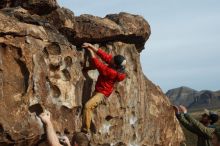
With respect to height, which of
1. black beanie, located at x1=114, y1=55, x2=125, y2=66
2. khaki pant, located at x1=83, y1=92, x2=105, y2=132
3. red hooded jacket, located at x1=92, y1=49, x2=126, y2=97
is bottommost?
khaki pant, located at x1=83, y1=92, x2=105, y2=132

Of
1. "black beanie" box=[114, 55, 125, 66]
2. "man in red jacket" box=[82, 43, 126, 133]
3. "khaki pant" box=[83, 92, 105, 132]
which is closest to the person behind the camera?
"black beanie" box=[114, 55, 125, 66]

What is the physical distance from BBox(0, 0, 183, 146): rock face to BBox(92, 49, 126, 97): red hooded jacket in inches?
36.6

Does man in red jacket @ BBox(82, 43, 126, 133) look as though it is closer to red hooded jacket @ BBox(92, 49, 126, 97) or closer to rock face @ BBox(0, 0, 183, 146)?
red hooded jacket @ BBox(92, 49, 126, 97)

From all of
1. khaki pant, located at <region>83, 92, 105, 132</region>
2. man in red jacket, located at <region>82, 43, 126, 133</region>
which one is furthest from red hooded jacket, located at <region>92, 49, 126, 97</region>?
khaki pant, located at <region>83, 92, 105, 132</region>

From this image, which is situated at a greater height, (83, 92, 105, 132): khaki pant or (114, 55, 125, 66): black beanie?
(114, 55, 125, 66): black beanie

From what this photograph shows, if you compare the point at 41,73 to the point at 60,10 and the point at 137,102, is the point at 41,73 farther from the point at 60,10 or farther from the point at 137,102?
the point at 137,102

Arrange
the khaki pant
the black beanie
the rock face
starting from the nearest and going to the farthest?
the rock face
the black beanie
the khaki pant

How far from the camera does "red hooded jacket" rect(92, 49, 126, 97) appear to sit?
21.3 metres

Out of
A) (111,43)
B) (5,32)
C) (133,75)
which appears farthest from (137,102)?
(5,32)

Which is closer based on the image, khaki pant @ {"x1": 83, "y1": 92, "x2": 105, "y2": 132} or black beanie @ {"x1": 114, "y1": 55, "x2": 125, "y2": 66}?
black beanie @ {"x1": 114, "y1": 55, "x2": 125, "y2": 66}

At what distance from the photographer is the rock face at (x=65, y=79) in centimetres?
1888

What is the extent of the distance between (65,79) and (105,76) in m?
1.82

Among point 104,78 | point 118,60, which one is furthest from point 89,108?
point 118,60

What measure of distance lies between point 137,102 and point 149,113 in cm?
209
